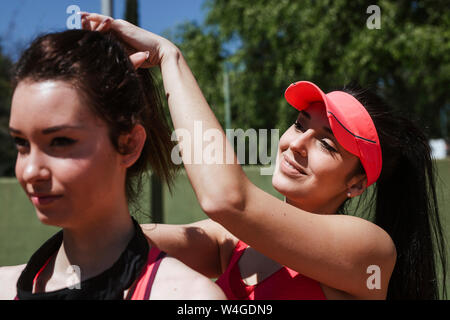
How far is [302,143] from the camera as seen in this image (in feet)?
5.85

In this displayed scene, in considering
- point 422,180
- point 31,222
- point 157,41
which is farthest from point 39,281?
point 31,222

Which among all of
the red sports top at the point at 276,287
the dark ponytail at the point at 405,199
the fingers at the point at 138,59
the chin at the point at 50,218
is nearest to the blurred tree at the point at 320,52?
the dark ponytail at the point at 405,199

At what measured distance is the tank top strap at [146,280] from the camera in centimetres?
116

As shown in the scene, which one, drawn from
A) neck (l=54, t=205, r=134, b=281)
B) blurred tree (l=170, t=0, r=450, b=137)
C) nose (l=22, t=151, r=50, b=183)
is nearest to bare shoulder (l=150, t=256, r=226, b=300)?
neck (l=54, t=205, r=134, b=281)

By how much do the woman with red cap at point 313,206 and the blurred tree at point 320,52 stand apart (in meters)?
7.63

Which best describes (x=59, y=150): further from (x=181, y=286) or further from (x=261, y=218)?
(x=261, y=218)

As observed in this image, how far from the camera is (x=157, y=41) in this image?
1.50 metres

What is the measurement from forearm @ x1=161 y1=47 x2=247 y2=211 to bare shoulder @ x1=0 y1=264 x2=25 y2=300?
0.54 meters

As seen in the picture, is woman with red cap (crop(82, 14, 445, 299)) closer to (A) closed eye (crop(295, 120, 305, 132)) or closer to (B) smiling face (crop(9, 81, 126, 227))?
(A) closed eye (crop(295, 120, 305, 132))

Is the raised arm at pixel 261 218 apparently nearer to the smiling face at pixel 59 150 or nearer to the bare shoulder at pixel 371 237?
the bare shoulder at pixel 371 237
